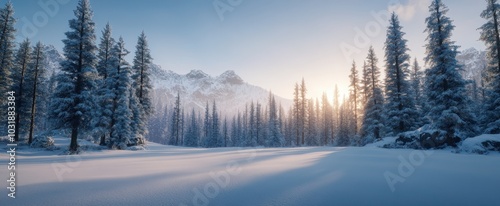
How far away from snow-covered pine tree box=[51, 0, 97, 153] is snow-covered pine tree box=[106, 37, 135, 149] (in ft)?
11.7

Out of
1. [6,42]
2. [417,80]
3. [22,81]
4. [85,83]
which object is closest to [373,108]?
[417,80]

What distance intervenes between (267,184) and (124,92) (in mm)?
23036

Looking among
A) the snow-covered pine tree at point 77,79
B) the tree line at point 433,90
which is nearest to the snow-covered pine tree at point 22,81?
the snow-covered pine tree at point 77,79

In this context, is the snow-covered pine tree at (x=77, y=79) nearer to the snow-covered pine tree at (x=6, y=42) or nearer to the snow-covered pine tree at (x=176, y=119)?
the snow-covered pine tree at (x=6, y=42)

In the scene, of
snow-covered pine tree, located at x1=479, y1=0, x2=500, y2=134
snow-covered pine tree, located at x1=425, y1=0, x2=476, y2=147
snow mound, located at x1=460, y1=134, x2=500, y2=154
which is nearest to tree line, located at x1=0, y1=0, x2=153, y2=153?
snow mound, located at x1=460, y1=134, x2=500, y2=154

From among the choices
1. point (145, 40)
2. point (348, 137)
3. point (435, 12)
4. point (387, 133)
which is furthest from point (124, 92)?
point (348, 137)

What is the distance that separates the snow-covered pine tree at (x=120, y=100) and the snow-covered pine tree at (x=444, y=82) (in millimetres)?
28182

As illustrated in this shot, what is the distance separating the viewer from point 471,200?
370cm

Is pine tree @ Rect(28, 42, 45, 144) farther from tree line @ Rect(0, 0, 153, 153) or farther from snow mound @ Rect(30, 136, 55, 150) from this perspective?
snow mound @ Rect(30, 136, 55, 150)

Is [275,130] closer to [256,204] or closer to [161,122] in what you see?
[256,204]

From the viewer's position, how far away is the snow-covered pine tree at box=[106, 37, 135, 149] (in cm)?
2183

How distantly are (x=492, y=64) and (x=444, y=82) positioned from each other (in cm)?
508

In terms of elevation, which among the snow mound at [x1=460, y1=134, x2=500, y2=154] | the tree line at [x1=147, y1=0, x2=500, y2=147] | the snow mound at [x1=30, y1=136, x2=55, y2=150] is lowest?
the snow mound at [x1=30, y1=136, x2=55, y2=150]

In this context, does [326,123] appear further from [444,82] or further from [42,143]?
[42,143]
